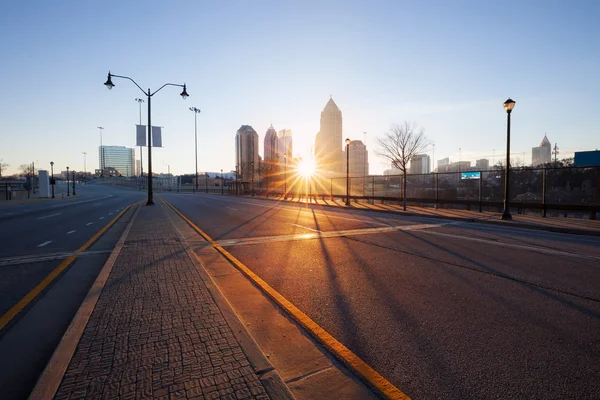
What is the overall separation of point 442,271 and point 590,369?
10.5 feet

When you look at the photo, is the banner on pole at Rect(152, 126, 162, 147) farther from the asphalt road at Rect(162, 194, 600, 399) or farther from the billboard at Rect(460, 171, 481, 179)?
the billboard at Rect(460, 171, 481, 179)

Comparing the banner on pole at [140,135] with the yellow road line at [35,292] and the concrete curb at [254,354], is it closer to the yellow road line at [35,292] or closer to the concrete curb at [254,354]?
the yellow road line at [35,292]

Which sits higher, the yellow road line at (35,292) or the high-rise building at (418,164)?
the high-rise building at (418,164)

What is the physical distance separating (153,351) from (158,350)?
1.7 inches

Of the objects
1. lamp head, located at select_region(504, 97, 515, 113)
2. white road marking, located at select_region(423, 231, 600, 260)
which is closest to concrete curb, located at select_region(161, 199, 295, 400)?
white road marking, located at select_region(423, 231, 600, 260)

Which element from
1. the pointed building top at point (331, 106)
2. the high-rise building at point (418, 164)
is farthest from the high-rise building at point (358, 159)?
the pointed building top at point (331, 106)

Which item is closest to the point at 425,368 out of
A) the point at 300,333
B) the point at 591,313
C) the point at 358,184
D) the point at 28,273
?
the point at 300,333

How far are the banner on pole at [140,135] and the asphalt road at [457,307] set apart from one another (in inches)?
726

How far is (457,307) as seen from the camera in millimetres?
4246

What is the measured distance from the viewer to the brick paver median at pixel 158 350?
8.02 feet

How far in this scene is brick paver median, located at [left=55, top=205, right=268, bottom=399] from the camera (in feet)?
8.02

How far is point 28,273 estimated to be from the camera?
6156 millimetres

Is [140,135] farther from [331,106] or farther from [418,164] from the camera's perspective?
[331,106]

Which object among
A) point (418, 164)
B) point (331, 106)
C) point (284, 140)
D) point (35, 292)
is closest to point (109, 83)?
point (35, 292)
